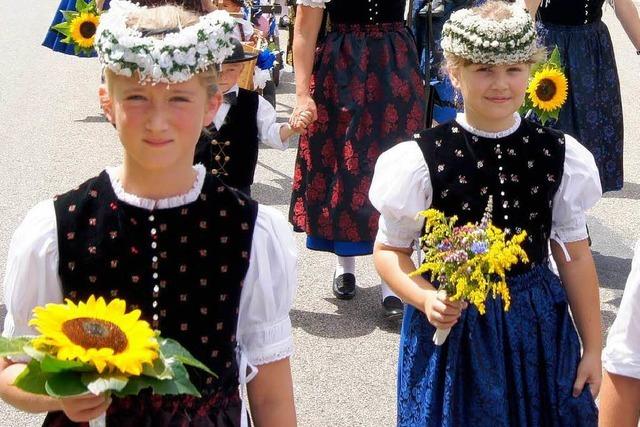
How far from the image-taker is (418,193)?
11.2 ft

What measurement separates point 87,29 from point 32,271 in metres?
6.60

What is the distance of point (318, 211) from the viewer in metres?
5.68

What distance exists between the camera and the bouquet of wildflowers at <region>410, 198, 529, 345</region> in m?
2.93

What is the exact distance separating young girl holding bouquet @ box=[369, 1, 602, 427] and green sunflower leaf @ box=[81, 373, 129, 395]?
135 cm

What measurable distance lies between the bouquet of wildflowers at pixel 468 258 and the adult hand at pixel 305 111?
207 centimetres

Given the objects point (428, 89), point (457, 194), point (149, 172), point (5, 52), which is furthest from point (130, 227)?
point (5, 52)

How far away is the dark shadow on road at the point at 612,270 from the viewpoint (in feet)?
20.3

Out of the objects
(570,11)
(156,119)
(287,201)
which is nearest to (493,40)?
(156,119)

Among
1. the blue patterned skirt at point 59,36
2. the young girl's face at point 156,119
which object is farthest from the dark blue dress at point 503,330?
the blue patterned skirt at point 59,36

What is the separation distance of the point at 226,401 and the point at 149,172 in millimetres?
483

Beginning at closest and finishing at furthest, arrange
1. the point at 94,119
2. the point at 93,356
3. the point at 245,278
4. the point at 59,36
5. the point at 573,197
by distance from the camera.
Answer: the point at 93,356
the point at 245,278
the point at 573,197
the point at 59,36
the point at 94,119

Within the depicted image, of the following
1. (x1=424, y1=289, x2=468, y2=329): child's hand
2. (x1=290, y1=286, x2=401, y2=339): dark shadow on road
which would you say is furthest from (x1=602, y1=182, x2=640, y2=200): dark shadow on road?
(x1=424, y1=289, x2=468, y2=329): child's hand

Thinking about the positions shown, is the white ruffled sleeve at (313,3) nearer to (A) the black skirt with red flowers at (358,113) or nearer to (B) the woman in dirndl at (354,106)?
(B) the woman in dirndl at (354,106)

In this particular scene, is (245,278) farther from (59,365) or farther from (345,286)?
(345,286)
